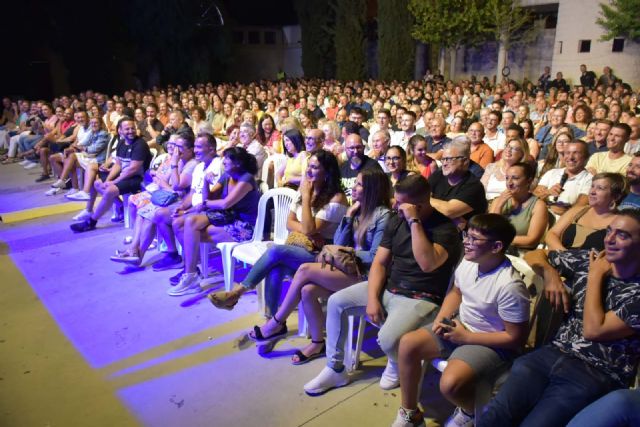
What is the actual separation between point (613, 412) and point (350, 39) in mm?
22517

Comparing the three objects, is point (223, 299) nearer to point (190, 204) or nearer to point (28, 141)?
point (190, 204)

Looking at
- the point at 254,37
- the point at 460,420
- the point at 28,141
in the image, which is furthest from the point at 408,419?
the point at 254,37

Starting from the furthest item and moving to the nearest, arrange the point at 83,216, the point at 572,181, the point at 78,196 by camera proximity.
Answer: the point at 78,196 → the point at 83,216 → the point at 572,181

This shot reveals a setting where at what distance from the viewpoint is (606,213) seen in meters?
3.12

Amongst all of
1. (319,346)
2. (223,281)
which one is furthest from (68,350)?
(319,346)

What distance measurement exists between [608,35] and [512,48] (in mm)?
4483

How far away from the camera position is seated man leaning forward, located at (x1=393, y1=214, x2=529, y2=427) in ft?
7.79

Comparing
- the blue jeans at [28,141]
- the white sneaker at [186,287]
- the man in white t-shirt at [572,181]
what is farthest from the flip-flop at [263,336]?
the blue jeans at [28,141]

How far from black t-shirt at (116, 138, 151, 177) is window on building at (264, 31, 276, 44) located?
2397 centimetres

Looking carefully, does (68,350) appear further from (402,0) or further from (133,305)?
(402,0)

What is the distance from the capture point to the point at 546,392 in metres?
2.20

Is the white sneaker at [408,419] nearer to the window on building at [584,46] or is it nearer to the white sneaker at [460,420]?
the white sneaker at [460,420]

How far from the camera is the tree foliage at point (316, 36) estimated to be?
2395cm

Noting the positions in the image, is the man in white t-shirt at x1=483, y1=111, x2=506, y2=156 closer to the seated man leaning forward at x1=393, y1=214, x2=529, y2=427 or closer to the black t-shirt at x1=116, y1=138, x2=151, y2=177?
the seated man leaning forward at x1=393, y1=214, x2=529, y2=427
